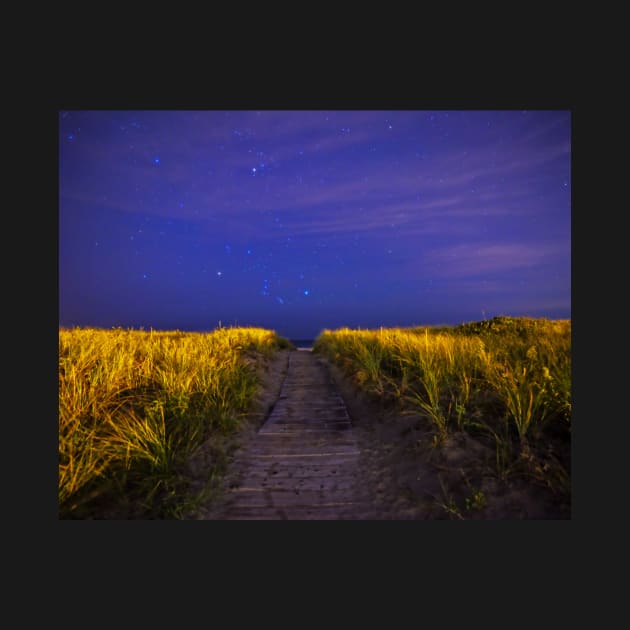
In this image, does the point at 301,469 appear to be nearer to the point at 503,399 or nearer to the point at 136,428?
the point at 136,428

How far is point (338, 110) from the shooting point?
3742mm

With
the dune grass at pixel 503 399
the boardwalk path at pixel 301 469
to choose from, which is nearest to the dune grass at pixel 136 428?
the boardwalk path at pixel 301 469

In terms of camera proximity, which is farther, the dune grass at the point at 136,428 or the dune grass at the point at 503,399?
the dune grass at the point at 503,399

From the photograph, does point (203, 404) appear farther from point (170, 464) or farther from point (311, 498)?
point (311, 498)

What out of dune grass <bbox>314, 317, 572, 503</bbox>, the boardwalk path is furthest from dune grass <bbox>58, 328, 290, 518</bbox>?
dune grass <bbox>314, 317, 572, 503</bbox>

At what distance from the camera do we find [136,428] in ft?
11.5

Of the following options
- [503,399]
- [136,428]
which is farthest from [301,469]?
[503,399]

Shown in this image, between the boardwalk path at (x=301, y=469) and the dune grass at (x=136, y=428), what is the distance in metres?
0.41

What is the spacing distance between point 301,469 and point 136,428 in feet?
6.06

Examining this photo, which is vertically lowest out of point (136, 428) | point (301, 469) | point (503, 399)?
point (301, 469)

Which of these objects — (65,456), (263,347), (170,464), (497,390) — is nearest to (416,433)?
(497,390)

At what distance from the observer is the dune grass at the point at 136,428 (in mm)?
2861

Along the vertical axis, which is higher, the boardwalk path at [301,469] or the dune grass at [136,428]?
the dune grass at [136,428]

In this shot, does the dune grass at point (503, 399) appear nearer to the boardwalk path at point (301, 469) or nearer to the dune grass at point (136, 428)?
the boardwalk path at point (301, 469)
